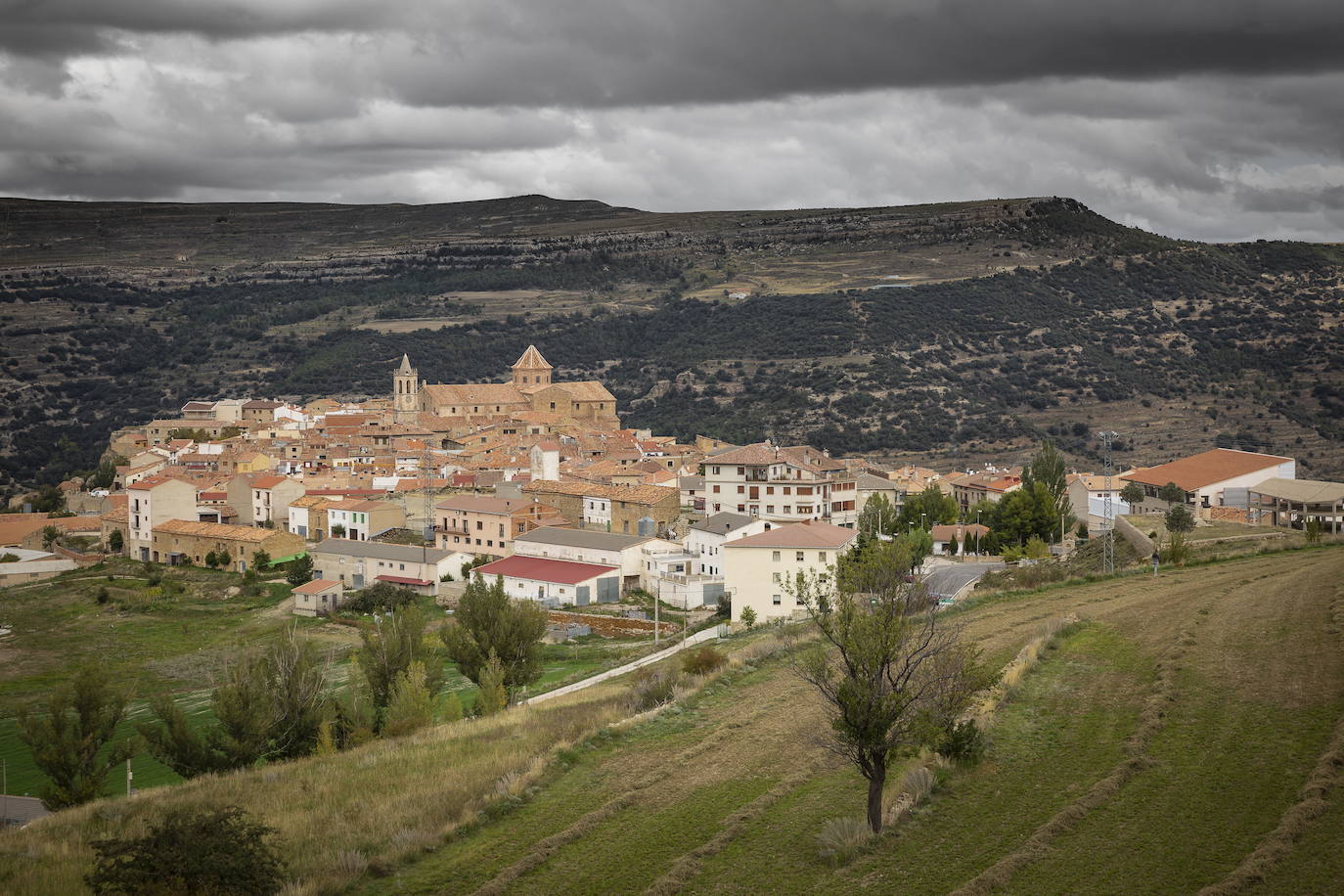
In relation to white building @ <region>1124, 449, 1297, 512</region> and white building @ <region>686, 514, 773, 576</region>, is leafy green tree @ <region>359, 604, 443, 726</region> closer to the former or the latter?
white building @ <region>686, 514, 773, 576</region>

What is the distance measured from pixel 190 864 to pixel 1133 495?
1497 inches

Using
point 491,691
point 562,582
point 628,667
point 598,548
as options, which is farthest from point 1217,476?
point 491,691

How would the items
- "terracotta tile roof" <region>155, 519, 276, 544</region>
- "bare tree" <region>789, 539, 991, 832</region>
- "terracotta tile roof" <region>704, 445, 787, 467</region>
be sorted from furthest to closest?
"terracotta tile roof" <region>155, 519, 276, 544</region>
"terracotta tile roof" <region>704, 445, 787, 467</region>
"bare tree" <region>789, 539, 991, 832</region>

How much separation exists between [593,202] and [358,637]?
153247 millimetres

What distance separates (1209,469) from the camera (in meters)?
43.2

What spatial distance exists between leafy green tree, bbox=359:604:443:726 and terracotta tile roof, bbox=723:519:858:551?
1093 cm

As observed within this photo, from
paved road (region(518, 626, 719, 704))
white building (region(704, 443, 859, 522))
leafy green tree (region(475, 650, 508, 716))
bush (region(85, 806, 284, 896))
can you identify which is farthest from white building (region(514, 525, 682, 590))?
bush (region(85, 806, 284, 896))

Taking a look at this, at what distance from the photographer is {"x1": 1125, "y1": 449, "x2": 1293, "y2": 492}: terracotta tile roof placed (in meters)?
41.9

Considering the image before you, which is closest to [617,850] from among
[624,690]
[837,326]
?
[624,690]

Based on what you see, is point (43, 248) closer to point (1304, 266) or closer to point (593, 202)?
point (593, 202)

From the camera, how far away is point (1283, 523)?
36.5 meters

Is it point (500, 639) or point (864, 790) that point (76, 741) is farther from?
point (864, 790)

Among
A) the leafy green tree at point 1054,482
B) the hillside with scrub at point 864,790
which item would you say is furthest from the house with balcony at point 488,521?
the hillside with scrub at point 864,790

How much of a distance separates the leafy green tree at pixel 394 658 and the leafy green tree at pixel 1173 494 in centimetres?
2479
